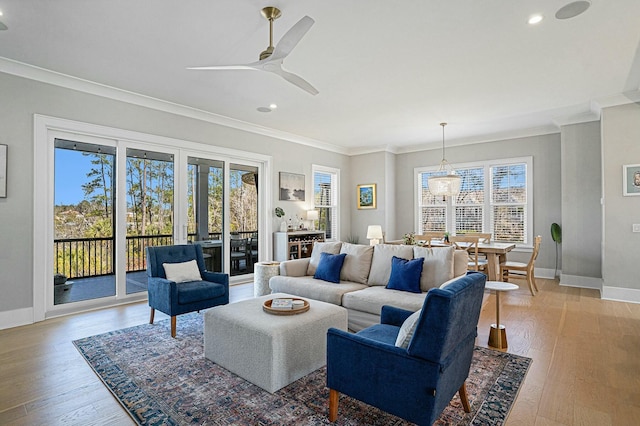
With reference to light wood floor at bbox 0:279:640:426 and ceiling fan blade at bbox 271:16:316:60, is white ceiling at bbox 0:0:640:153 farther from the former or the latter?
light wood floor at bbox 0:279:640:426

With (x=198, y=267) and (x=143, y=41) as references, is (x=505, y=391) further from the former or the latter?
(x=143, y=41)

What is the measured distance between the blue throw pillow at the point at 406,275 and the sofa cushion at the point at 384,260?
17cm

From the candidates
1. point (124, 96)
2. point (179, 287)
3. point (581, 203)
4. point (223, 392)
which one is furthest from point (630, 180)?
point (124, 96)

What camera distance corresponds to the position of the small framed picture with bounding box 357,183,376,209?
27.7 ft

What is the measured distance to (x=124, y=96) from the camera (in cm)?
470

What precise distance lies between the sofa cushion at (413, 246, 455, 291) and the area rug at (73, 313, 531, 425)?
0.72 metres

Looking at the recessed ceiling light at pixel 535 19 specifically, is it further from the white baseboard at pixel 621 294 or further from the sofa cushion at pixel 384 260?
the white baseboard at pixel 621 294

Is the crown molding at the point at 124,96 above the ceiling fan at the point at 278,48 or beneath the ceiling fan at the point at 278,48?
above

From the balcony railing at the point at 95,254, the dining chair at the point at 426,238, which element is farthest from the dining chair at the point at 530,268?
the balcony railing at the point at 95,254

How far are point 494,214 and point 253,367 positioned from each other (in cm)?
645

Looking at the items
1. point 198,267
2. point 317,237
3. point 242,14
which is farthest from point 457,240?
point 242,14

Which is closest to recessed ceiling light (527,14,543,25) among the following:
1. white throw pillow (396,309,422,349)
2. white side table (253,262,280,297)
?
white throw pillow (396,309,422,349)

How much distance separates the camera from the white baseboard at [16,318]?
3.76m

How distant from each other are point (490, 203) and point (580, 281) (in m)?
2.16
